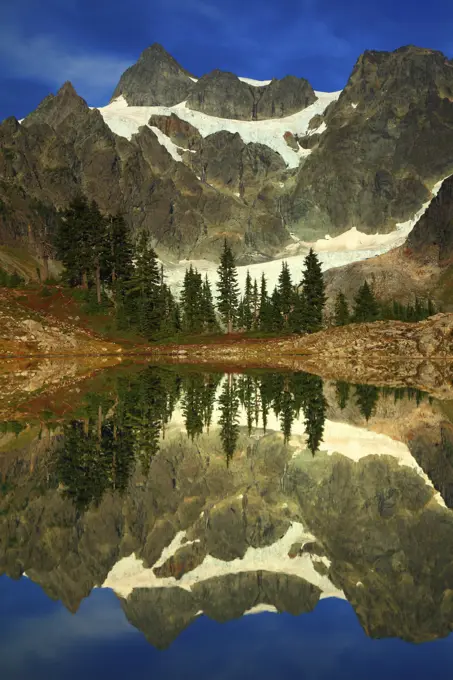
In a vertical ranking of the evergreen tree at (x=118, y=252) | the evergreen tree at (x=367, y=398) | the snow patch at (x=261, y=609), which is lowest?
the snow patch at (x=261, y=609)

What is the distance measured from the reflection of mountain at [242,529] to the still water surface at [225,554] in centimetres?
5

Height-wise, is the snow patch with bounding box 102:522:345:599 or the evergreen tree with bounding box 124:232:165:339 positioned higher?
the evergreen tree with bounding box 124:232:165:339

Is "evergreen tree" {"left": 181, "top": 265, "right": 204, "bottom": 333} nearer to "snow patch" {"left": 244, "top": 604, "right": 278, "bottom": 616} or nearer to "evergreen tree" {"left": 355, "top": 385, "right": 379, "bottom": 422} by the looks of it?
"evergreen tree" {"left": 355, "top": 385, "right": 379, "bottom": 422}

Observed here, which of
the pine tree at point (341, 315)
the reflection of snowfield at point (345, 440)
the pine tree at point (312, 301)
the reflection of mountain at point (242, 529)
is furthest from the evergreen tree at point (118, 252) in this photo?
the reflection of mountain at point (242, 529)

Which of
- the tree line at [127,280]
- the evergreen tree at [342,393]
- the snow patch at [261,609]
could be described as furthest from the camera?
the tree line at [127,280]

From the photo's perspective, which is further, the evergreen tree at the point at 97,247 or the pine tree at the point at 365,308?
the pine tree at the point at 365,308

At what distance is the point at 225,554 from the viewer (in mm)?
13156

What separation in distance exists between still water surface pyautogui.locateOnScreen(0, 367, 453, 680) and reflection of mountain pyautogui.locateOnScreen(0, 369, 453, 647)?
47 mm

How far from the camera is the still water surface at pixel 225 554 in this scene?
28.4 ft

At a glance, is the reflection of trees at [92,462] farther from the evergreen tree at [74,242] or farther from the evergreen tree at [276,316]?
the evergreen tree at [276,316]

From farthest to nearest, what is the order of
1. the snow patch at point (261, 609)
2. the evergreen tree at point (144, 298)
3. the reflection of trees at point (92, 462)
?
1. the evergreen tree at point (144, 298)
2. the reflection of trees at point (92, 462)
3. the snow patch at point (261, 609)

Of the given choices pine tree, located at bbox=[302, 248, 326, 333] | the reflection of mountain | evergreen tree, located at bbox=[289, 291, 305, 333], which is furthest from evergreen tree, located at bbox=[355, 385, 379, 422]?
evergreen tree, located at bbox=[289, 291, 305, 333]

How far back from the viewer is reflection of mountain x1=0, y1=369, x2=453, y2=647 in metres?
10.6

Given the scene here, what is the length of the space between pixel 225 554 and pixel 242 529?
1.78 meters
